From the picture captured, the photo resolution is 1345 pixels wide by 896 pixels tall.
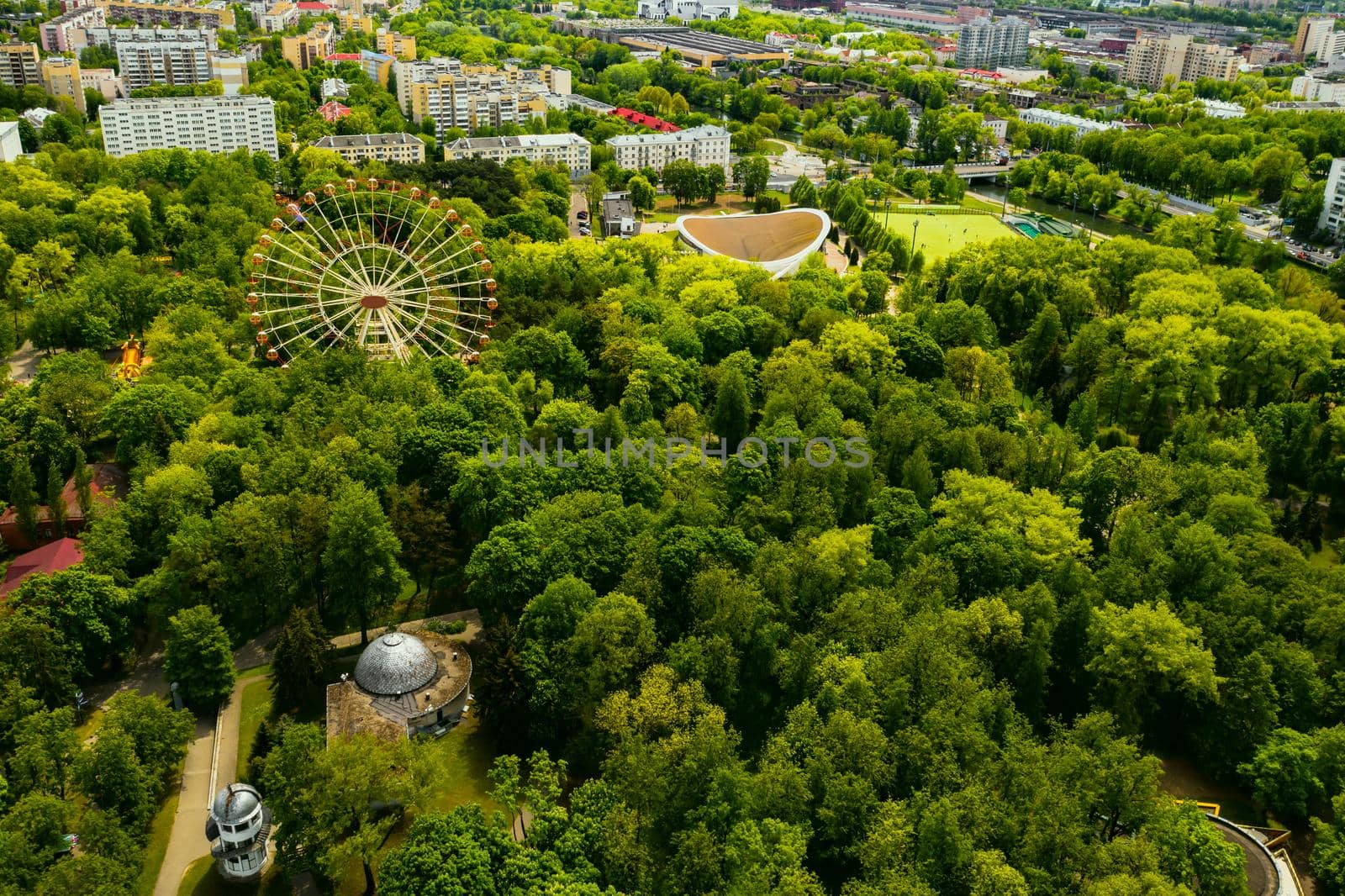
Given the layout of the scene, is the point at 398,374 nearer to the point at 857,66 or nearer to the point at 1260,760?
the point at 1260,760

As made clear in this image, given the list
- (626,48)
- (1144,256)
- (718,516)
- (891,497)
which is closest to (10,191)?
(718,516)

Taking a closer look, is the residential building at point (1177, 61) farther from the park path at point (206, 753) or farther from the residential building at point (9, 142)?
the park path at point (206, 753)

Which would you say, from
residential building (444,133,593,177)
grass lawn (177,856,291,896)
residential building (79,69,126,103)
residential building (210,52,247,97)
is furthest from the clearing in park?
residential building (79,69,126,103)

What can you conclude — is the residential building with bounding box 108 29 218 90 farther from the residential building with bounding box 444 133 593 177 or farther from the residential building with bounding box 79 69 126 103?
the residential building with bounding box 444 133 593 177

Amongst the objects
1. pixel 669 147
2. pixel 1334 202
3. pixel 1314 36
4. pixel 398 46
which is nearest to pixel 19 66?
pixel 398 46

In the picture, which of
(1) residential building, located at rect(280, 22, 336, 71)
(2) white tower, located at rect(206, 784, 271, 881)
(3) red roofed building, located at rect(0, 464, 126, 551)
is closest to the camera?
(2) white tower, located at rect(206, 784, 271, 881)

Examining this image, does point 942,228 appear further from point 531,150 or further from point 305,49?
point 305,49

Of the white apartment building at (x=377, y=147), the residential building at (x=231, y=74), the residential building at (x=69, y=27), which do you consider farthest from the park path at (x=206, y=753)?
the residential building at (x=69, y=27)
